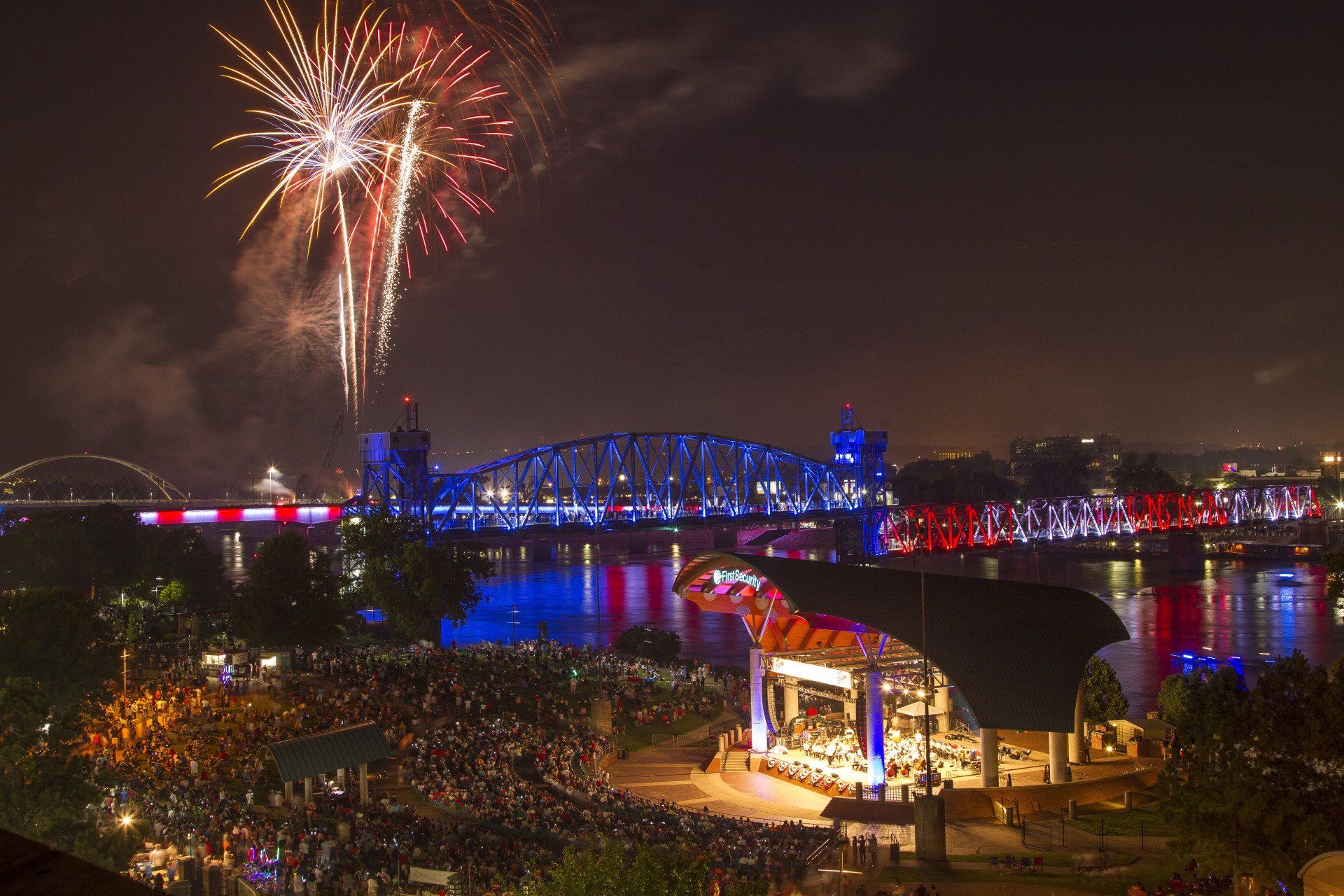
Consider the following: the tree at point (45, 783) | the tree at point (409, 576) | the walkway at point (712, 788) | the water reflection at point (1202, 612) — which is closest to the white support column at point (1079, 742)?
the walkway at point (712, 788)

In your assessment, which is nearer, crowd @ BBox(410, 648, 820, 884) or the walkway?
crowd @ BBox(410, 648, 820, 884)

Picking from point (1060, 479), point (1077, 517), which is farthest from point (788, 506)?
point (1060, 479)

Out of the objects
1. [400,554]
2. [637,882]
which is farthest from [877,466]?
[637,882]

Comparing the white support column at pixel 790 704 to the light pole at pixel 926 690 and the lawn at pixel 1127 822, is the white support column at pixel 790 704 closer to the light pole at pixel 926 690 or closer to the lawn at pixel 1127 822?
the light pole at pixel 926 690

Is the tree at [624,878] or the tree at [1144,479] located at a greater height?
the tree at [1144,479]

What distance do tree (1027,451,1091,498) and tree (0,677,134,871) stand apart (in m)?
176

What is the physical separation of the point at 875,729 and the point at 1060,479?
17083 centimetres

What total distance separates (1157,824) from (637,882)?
663 inches

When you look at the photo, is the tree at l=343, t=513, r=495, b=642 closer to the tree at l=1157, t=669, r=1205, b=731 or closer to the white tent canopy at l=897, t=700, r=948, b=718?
the white tent canopy at l=897, t=700, r=948, b=718

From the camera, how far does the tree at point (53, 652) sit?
31031 mm

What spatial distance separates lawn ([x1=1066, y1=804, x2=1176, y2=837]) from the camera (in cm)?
2398

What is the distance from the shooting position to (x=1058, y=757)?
2738 cm

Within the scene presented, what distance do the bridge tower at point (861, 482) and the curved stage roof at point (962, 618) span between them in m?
90.1

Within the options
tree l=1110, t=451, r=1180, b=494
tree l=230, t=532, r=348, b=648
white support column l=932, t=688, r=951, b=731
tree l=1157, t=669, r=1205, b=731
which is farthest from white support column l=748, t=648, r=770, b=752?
tree l=1110, t=451, r=1180, b=494
